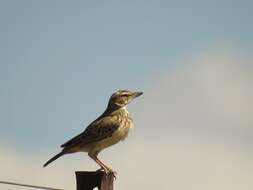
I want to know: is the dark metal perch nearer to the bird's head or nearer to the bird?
the bird

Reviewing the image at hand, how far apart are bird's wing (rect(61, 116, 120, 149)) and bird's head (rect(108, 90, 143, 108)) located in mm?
676

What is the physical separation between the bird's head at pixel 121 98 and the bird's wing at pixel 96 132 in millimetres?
676

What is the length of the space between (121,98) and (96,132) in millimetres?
1471

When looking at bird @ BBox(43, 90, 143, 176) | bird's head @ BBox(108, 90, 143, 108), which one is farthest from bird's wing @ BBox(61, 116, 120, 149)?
bird's head @ BBox(108, 90, 143, 108)

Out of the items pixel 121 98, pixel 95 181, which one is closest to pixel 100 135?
pixel 121 98

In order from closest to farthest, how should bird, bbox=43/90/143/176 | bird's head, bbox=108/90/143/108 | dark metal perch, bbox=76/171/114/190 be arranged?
dark metal perch, bbox=76/171/114/190
bird, bbox=43/90/143/176
bird's head, bbox=108/90/143/108

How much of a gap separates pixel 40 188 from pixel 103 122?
16.6 feet

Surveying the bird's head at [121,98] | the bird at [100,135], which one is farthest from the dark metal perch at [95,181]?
the bird's head at [121,98]

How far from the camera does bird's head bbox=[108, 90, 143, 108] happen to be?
48.7 ft

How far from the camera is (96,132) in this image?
13758 mm

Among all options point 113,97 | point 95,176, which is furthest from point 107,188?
point 113,97

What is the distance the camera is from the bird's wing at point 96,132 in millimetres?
13477

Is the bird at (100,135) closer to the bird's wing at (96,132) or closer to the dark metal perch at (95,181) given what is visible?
the bird's wing at (96,132)

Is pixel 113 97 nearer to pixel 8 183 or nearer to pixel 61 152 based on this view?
pixel 61 152
